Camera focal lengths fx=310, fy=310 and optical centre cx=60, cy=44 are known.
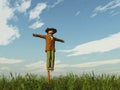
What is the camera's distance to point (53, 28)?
9.36 metres

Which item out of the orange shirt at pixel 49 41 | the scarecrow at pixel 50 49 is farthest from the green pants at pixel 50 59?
the orange shirt at pixel 49 41

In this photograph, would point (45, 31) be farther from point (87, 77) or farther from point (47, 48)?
point (87, 77)

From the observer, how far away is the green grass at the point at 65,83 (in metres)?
8.12

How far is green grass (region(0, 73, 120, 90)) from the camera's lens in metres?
8.12

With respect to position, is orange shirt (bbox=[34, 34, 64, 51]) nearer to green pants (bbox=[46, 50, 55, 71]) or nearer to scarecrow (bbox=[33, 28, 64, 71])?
scarecrow (bbox=[33, 28, 64, 71])

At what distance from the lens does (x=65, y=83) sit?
884 centimetres

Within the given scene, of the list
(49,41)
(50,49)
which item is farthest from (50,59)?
(49,41)

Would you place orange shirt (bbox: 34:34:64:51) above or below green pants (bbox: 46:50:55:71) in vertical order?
above

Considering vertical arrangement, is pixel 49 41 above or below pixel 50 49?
above

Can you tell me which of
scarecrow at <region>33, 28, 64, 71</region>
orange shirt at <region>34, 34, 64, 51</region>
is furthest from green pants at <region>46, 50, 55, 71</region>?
orange shirt at <region>34, 34, 64, 51</region>

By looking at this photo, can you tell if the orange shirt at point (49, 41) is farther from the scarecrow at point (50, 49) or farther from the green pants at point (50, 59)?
the green pants at point (50, 59)

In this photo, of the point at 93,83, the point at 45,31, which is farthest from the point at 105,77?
the point at 45,31

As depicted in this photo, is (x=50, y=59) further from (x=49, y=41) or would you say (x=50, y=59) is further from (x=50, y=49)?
(x=49, y=41)

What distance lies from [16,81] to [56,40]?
1.73m
